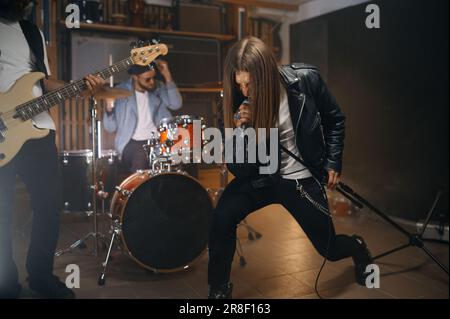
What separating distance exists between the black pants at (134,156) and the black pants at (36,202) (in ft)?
3.08

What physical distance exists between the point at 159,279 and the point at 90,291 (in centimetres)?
43

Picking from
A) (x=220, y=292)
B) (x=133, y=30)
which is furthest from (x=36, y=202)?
(x=133, y=30)

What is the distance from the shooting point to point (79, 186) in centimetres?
281

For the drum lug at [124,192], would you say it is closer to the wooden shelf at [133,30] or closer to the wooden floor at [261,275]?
the wooden floor at [261,275]

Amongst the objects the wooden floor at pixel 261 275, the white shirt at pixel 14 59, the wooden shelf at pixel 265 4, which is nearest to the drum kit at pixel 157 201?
the wooden floor at pixel 261 275

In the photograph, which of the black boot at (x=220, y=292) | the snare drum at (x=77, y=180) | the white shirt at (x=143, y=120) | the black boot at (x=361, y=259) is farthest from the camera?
the white shirt at (x=143, y=120)

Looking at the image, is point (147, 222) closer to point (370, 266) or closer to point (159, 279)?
point (159, 279)

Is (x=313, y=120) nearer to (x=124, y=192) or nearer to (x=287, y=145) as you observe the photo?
(x=287, y=145)

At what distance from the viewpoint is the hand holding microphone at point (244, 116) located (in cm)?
182

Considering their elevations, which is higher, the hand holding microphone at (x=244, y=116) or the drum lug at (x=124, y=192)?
the hand holding microphone at (x=244, y=116)

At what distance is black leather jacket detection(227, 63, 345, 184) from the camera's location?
193cm

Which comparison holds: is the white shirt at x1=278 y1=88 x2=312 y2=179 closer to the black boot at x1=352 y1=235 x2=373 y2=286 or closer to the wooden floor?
the black boot at x1=352 y1=235 x2=373 y2=286

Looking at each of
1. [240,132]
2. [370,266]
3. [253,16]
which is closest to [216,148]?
[240,132]

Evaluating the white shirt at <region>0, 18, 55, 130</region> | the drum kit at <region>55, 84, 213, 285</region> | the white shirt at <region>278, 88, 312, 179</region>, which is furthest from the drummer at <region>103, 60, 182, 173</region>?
the white shirt at <region>278, 88, 312, 179</region>
